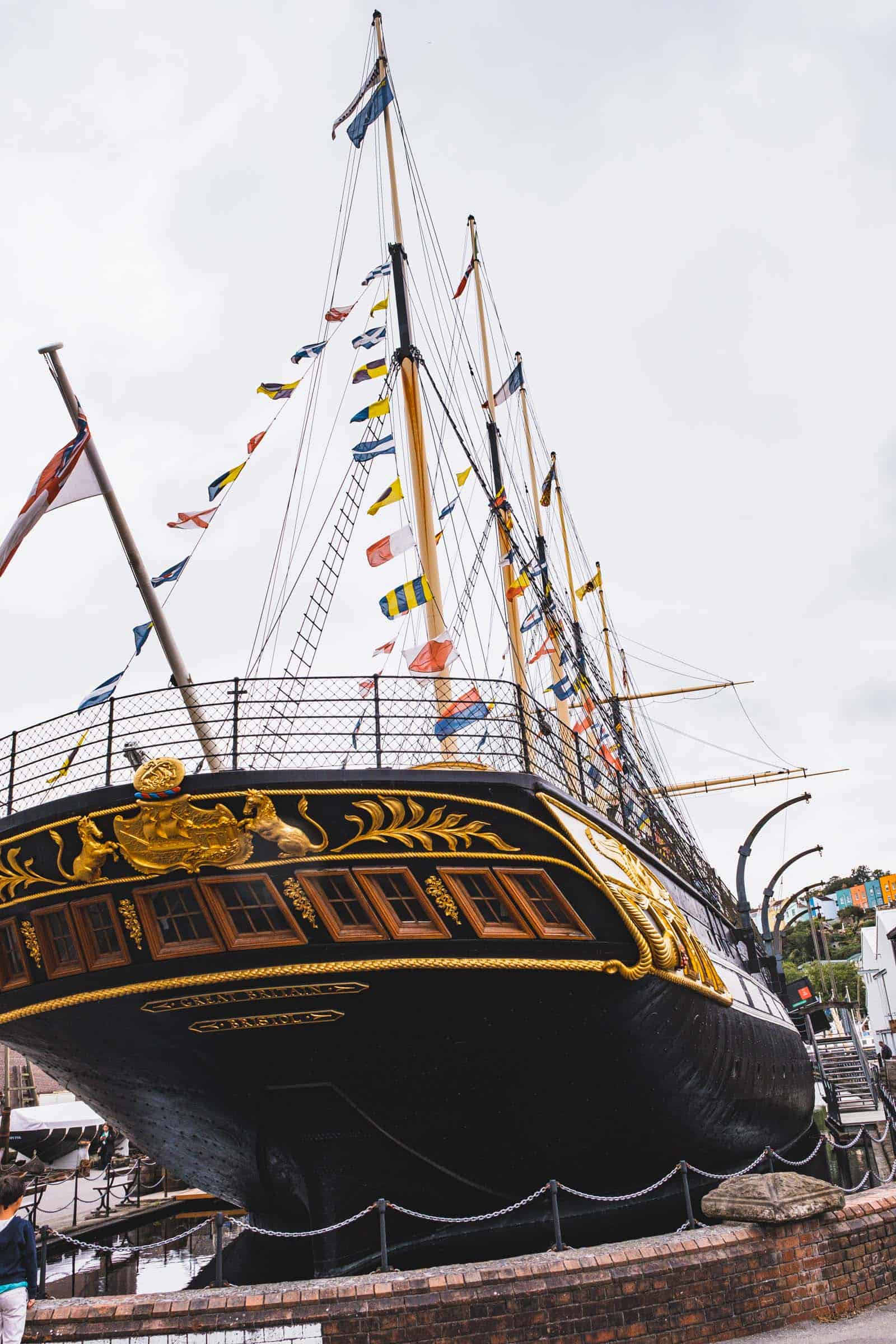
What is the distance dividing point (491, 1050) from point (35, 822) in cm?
429

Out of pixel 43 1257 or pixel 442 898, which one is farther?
pixel 442 898

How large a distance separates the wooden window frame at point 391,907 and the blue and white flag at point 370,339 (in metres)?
7.66

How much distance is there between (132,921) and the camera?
8289mm

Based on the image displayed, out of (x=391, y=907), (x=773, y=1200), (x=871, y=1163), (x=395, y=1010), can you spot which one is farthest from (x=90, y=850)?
(x=871, y=1163)

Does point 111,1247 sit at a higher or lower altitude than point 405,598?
lower

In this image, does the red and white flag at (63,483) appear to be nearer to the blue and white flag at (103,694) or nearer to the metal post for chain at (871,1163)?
the blue and white flag at (103,694)

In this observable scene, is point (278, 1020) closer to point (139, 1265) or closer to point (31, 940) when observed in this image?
point (31, 940)

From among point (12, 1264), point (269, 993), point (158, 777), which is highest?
point (158, 777)

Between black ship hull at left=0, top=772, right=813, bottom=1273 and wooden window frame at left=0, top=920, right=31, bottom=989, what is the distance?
54mm

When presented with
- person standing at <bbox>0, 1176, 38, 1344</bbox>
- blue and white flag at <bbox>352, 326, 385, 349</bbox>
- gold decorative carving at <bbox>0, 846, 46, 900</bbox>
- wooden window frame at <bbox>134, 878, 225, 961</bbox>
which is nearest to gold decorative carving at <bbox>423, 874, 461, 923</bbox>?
wooden window frame at <bbox>134, 878, 225, 961</bbox>

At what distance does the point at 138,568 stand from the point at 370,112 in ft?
29.6

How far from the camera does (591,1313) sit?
6.41 meters

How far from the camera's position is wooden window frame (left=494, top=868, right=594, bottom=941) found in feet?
27.4

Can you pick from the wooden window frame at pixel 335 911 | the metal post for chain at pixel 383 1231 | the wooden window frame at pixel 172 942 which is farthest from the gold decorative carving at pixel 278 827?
the metal post for chain at pixel 383 1231
